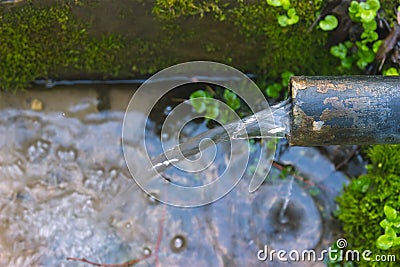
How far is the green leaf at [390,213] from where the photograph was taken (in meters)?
1.53

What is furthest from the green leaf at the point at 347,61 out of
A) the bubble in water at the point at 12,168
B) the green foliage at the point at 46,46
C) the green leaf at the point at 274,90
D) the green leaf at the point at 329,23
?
the bubble in water at the point at 12,168

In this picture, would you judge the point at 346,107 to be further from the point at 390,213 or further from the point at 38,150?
the point at 38,150

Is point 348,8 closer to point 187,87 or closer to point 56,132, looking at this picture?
point 187,87

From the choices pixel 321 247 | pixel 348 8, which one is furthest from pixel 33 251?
pixel 348 8

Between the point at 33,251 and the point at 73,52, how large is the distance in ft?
2.60

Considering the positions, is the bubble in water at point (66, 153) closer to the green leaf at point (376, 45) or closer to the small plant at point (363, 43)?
the small plant at point (363, 43)

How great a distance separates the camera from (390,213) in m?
1.53

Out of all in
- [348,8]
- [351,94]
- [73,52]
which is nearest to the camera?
[351,94]

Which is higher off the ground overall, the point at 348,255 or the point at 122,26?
the point at 122,26

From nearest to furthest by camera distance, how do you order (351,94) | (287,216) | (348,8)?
1. (351,94)
2. (348,8)
3. (287,216)

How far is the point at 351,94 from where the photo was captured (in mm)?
1230

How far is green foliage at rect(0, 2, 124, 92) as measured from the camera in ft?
5.23

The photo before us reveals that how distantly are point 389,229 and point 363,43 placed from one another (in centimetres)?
64

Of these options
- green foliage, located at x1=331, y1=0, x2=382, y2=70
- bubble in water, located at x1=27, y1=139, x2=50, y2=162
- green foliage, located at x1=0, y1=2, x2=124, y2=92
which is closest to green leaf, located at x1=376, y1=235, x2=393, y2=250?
green foliage, located at x1=331, y1=0, x2=382, y2=70
